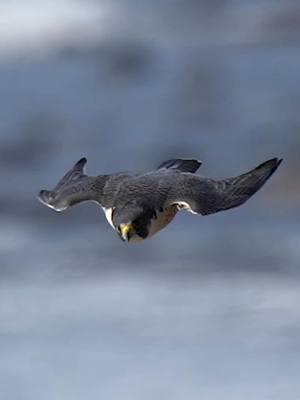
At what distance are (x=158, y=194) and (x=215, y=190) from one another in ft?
1.06

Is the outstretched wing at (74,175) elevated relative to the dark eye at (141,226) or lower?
elevated

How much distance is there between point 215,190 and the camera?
6.93 metres

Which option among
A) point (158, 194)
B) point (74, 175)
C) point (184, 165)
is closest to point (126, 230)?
point (158, 194)

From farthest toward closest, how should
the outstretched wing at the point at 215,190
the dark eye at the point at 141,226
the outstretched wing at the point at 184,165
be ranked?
Answer: the outstretched wing at the point at 184,165 → the outstretched wing at the point at 215,190 → the dark eye at the point at 141,226

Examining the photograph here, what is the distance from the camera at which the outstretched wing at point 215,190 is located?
6.72m

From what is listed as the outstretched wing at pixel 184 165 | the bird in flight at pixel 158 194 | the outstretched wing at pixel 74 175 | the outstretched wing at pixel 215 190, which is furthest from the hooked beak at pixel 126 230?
the outstretched wing at pixel 74 175

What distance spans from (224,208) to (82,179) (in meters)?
0.66

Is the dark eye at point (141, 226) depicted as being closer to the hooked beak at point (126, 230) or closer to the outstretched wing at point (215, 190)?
the hooked beak at point (126, 230)

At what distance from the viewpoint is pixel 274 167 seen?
21.7 feet

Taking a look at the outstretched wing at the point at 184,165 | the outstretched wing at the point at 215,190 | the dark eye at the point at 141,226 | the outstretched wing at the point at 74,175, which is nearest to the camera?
the dark eye at the point at 141,226

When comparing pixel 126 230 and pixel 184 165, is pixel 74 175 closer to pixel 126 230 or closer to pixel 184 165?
pixel 184 165

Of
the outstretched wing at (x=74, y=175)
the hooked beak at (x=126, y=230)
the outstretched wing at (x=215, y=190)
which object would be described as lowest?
the hooked beak at (x=126, y=230)

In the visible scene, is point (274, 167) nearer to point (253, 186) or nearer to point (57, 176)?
point (253, 186)

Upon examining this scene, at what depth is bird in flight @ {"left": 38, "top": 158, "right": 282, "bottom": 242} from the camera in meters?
6.57
